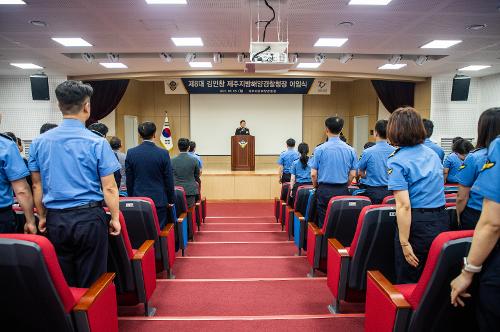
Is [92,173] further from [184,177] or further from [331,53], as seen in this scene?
[331,53]

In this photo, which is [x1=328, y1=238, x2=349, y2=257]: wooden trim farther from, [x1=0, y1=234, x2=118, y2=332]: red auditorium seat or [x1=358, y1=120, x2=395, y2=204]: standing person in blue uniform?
[x1=0, y1=234, x2=118, y2=332]: red auditorium seat

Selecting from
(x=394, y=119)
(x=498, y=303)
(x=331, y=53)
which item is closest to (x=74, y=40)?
(x=331, y=53)

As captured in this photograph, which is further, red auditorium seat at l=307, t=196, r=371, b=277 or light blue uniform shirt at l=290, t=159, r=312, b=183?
light blue uniform shirt at l=290, t=159, r=312, b=183

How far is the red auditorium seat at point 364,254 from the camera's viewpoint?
217 centimetres

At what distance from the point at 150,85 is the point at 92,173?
10062mm

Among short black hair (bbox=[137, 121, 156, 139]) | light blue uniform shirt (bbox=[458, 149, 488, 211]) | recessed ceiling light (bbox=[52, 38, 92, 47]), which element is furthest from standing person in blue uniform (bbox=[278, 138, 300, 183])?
light blue uniform shirt (bbox=[458, 149, 488, 211])

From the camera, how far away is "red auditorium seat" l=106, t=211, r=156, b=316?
7.18 feet

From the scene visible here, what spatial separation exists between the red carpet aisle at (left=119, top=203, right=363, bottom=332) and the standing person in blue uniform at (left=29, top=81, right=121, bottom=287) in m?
0.72

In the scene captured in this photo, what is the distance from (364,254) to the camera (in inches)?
89.5

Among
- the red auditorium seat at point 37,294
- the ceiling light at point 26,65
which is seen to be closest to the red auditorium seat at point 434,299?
the red auditorium seat at point 37,294

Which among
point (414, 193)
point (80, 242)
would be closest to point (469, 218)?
point (414, 193)

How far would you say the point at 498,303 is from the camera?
118 centimetres

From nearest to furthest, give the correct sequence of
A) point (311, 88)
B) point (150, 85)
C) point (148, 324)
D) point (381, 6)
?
point (148, 324), point (381, 6), point (311, 88), point (150, 85)

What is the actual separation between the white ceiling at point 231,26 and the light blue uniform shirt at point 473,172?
288 centimetres
